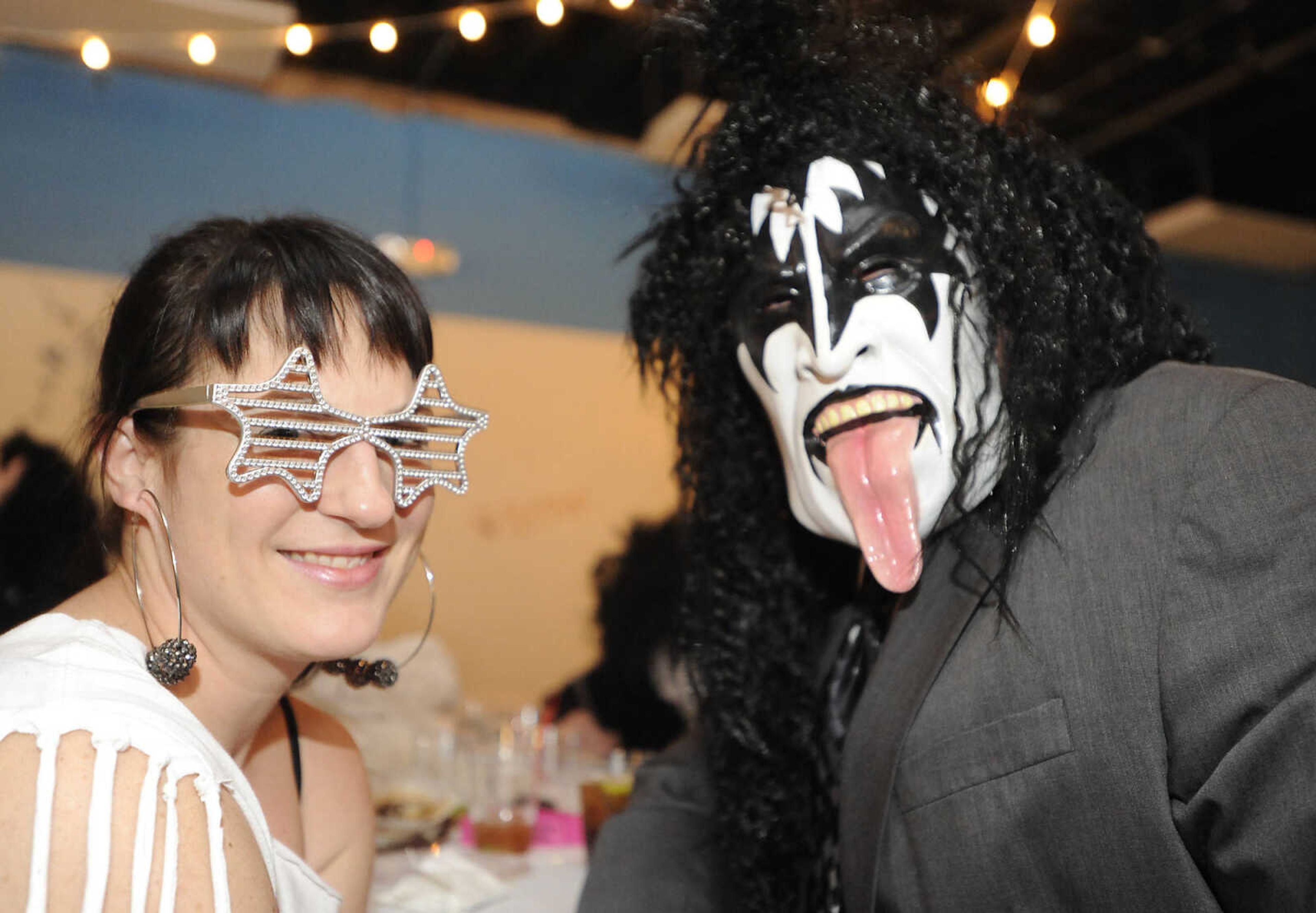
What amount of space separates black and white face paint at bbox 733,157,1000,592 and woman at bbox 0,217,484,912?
1.50 ft

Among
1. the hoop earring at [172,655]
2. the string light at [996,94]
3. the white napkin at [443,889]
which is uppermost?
the string light at [996,94]

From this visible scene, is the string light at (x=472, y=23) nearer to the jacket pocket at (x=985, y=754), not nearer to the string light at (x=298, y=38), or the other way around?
the string light at (x=298, y=38)

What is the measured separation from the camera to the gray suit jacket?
1031 millimetres

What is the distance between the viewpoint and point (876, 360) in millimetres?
1346

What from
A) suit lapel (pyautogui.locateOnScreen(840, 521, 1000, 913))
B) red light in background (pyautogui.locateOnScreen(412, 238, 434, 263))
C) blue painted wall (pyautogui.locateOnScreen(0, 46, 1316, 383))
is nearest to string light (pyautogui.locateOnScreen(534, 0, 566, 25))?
blue painted wall (pyautogui.locateOnScreen(0, 46, 1316, 383))

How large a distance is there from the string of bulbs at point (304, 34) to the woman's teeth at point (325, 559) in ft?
6.39

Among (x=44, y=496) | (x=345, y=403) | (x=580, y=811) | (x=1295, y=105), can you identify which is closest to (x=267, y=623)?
(x=345, y=403)

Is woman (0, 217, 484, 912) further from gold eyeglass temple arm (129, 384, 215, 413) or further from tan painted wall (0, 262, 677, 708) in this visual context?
tan painted wall (0, 262, 677, 708)

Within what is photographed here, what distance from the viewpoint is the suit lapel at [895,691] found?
1.31 metres

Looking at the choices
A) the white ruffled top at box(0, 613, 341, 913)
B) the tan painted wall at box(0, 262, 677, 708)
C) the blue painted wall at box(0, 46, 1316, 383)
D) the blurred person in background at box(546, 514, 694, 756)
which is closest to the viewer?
the white ruffled top at box(0, 613, 341, 913)

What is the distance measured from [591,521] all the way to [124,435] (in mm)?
4016

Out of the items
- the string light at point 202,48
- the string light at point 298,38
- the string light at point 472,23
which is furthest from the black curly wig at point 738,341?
the string light at point 202,48

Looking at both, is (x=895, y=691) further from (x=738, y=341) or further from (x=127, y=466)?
(x=127, y=466)

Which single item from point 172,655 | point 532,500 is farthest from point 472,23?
point 172,655
